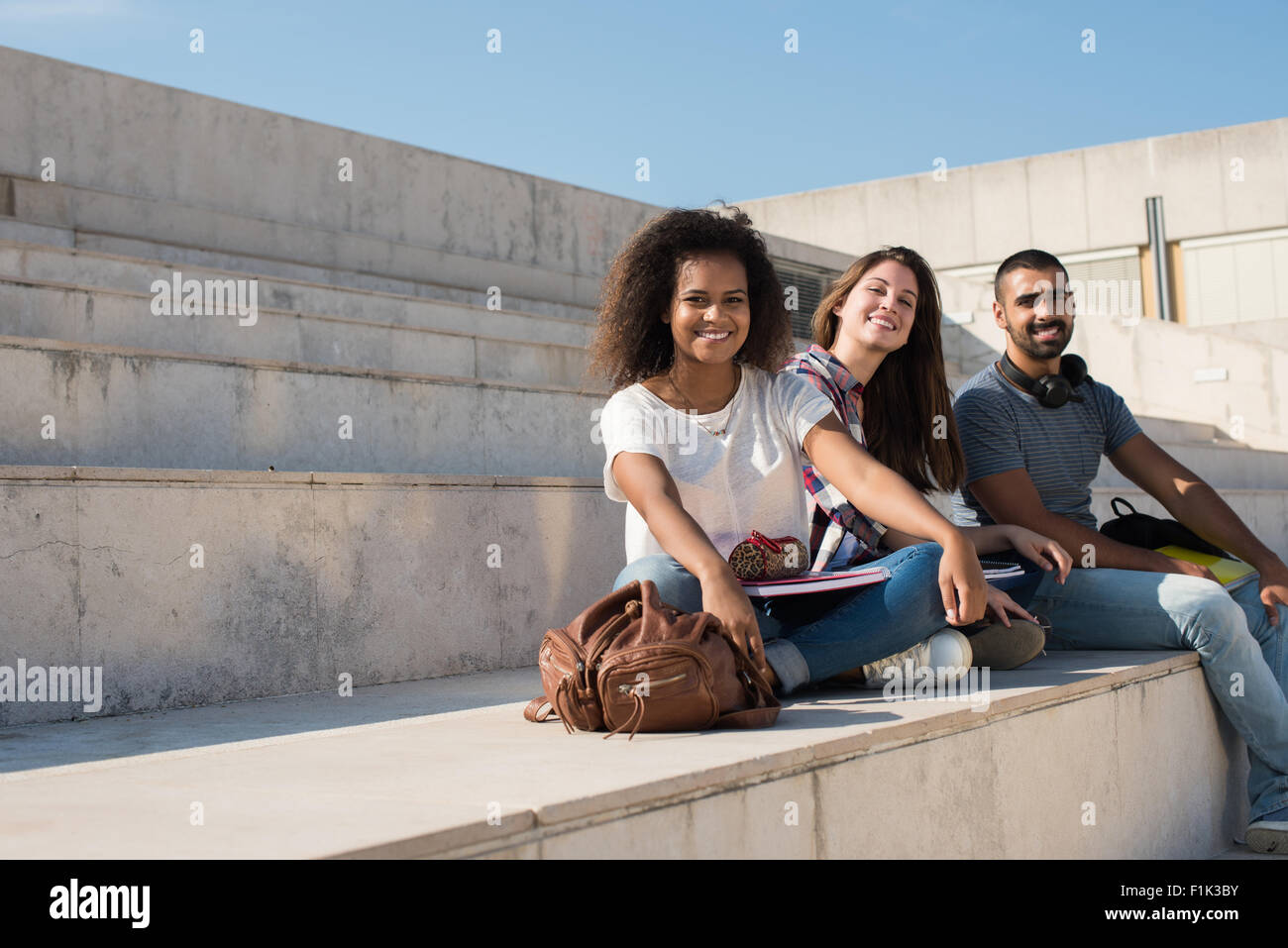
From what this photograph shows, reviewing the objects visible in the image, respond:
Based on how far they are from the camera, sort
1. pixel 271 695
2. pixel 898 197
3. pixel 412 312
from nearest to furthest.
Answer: pixel 271 695, pixel 412 312, pixel 898 197

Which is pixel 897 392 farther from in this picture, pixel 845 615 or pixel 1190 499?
pixel 1190 499

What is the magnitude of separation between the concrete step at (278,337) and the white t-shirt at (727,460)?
8.23ft

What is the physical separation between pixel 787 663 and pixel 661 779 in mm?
1088

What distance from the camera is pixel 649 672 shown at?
8.32 ft

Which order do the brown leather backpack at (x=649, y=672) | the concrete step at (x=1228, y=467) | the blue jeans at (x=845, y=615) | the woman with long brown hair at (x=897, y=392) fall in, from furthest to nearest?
the concrete step at (x=1228, y=467) < the woman with long brown hair at (x=897, y=392) < the blue jeans at (x=845, y=615) < the brown leather backpack at (x=649, y=672)

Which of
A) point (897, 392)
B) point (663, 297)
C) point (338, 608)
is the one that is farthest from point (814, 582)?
point (338, 608)

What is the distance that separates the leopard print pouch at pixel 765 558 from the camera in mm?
3143

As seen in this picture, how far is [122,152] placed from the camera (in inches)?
323

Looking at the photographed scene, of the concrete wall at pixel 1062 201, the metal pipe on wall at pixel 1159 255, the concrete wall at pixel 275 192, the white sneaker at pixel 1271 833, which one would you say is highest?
the concrete wall at pixel 1062 201

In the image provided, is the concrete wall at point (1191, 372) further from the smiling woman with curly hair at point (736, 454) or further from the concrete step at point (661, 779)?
the smiling woman with curly hair at point (736, 454)

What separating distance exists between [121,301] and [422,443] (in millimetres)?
1480

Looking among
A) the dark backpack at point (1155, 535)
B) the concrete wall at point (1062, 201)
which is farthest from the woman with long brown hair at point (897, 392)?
the concrete wall at point (1062, 201)
